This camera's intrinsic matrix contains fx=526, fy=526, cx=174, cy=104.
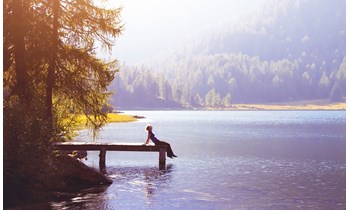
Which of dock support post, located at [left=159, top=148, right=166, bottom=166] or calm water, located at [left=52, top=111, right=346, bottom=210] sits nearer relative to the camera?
calm water, located at [left=52, top=111, right=346, bottom=210]

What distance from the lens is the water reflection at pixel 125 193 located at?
69.0 ft

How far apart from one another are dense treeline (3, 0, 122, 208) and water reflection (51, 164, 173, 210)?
1.81 m

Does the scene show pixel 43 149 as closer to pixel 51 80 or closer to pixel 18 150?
pixel 18 150

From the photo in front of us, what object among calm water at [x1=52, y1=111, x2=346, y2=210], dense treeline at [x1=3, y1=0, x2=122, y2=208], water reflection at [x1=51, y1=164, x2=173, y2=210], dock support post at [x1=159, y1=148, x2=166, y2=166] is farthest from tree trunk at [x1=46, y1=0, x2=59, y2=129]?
dock support post at [x1=159, y1=148, x2=166, y2=166]

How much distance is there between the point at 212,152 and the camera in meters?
47.8

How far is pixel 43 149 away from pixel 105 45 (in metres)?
9.66

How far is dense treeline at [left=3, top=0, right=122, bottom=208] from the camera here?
17.8 meters

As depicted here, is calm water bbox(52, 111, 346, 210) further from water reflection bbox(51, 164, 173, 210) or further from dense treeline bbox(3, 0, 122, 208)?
dense treeline bbox(3, 0, 122, 208)

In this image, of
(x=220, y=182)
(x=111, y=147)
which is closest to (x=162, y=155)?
(x=111, y=147)

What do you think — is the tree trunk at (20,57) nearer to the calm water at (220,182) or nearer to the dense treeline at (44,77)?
the dense treeline at (44,77)

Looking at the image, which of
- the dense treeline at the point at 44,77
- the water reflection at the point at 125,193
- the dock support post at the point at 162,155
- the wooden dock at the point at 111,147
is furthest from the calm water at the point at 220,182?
the dense treeline at the point at 44,77

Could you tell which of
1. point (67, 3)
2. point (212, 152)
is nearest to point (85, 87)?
point (67, 3)

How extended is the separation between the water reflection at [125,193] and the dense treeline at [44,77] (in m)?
1.81

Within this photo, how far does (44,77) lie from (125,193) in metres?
6.82
